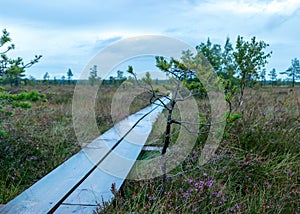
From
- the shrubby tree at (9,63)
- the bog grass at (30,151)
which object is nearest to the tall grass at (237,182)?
the bog grass at (30,151)

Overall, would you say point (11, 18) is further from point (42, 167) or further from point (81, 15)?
point (42, 167)

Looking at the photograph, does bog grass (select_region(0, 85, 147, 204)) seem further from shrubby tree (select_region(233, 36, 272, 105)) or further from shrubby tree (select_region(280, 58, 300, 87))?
shrubby tree (select_region(280, 58, 300, 87))

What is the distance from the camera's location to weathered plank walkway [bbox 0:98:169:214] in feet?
5.16

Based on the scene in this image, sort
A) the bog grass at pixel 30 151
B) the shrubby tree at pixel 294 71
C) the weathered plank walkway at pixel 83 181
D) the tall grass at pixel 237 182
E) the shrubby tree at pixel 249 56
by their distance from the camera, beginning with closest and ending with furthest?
the weathered plank walkway at pixel 83 181 → the tall grass at pixel 237 182 → the bog grass at pixel 30 151 → the shrubby tree at pixel 249 56 → the shrubby tree at pixel 294 71

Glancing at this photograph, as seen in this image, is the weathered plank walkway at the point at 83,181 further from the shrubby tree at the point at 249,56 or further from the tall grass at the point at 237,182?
the shrubby tree at the point at 249,56

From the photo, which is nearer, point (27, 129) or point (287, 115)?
point (27, 129)

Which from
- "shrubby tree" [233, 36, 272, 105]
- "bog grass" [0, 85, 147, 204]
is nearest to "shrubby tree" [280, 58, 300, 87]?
"shrubby tree" [233, 36, 272, 105]

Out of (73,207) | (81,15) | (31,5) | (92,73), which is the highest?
(31,5)

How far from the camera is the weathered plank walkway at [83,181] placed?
62.0 inches

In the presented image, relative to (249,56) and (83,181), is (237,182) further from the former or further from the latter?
(249,56)

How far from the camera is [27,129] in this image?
12.2 feet

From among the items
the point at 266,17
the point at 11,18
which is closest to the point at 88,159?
the point at 11,18

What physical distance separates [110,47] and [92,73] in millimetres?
450

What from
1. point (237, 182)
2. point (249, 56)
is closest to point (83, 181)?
point (237, 182)
